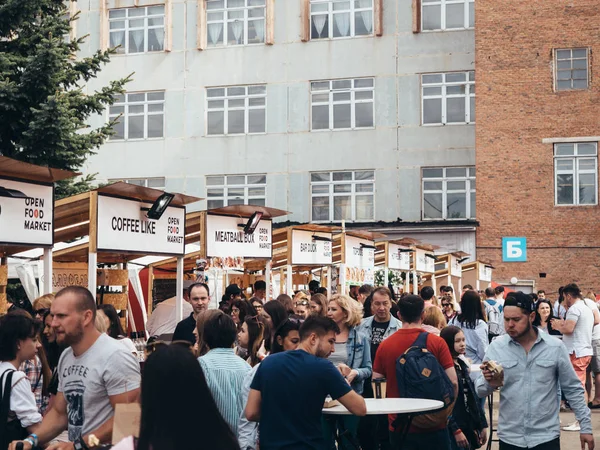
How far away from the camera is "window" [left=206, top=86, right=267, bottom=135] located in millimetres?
41250

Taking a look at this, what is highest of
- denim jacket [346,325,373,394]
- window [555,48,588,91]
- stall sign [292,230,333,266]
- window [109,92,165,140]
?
window [555,48,588,91]

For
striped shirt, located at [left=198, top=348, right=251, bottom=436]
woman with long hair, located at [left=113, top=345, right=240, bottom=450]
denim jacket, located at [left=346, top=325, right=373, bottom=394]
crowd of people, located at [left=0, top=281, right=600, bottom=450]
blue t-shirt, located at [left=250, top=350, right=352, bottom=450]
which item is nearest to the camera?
woman with long hair, located at [left=113, top=345, right=240, bottom=450]

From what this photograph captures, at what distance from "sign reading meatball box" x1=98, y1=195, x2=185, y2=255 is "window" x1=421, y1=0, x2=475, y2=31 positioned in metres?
26.7

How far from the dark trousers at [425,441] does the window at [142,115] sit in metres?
35.1

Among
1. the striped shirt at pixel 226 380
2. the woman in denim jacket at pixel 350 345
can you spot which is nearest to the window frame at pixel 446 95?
the woman in denim jacket at pixel 350 345

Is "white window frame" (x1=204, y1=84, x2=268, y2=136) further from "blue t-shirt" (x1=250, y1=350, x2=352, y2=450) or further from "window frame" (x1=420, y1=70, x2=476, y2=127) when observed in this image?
"blue t-shirt" (x1=250, y1=350, x2=352, y2=450)

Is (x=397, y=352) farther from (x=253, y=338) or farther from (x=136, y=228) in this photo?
(x=136, y=228)

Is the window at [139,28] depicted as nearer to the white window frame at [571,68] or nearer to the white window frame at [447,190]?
the white window frame at [447,190]

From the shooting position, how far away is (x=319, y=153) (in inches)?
1594

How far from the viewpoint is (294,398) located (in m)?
6.10

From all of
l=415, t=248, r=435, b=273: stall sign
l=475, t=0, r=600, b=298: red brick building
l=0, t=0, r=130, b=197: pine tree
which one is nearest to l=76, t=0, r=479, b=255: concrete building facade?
l=475, t=0, r=600, b=298: red brick building

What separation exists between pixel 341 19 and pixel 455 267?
12070mm

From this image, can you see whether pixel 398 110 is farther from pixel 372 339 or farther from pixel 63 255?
pixel 372 339

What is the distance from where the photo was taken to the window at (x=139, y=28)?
42.5m
